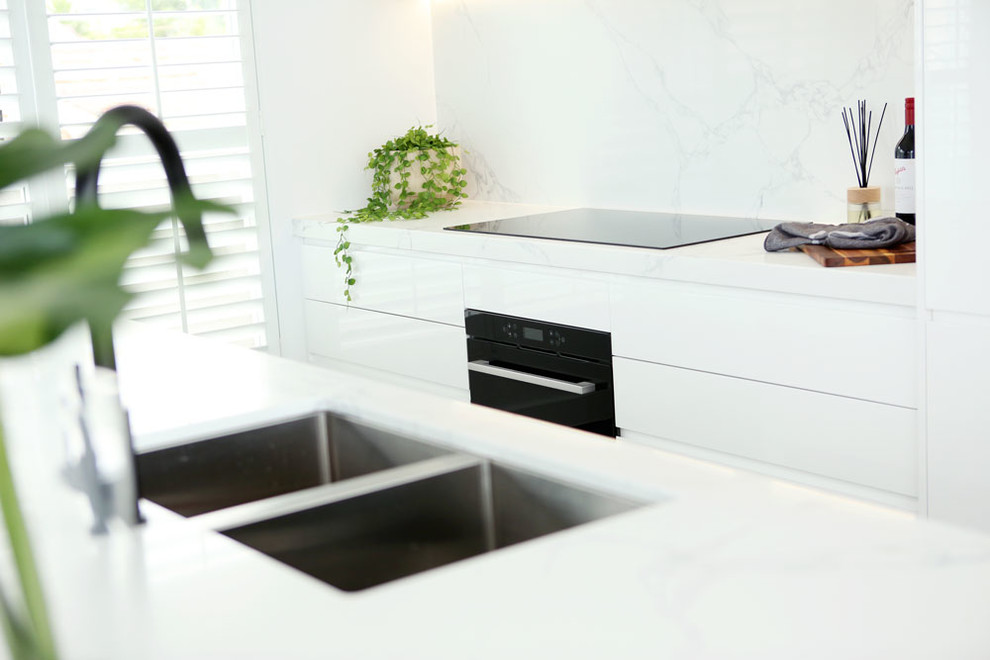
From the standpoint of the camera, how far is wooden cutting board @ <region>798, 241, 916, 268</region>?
2414mm

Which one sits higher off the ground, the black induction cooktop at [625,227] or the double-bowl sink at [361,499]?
the black induction cooktop at [625,227]

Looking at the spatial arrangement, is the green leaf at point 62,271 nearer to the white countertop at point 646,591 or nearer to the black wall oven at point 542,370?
the white countertop at point 646,591

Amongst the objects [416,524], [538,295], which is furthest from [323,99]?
[416,524]

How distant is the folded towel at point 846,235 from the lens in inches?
98.0

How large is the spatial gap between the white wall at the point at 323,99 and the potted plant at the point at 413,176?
153mm

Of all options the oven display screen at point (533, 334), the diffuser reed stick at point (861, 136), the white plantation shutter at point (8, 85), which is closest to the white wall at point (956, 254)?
the diffuser reed stick at point (861, 136)

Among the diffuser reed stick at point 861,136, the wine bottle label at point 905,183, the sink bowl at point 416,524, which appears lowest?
the sink bowl at point 416,524

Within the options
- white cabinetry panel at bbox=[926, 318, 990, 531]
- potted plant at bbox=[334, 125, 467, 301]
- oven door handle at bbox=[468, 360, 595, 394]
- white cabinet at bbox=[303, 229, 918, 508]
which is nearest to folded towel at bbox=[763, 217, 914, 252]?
white cabinet at bbox=[303, 229, 918, 508]

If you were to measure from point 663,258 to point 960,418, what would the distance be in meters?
0.79

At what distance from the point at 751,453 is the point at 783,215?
2.91 feet

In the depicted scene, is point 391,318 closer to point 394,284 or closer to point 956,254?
point 394,284

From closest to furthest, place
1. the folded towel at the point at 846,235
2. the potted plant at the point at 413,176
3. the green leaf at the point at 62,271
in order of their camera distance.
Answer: the green leaf at the point at 62,271, the folded towel at the point at 846,235, the potted plant at the point at 413,176

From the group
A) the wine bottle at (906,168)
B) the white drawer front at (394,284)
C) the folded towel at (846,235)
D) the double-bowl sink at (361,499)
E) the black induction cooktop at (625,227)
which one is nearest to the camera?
the double-bowl sink at (361,499)

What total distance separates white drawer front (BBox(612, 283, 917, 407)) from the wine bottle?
1.32 ft
